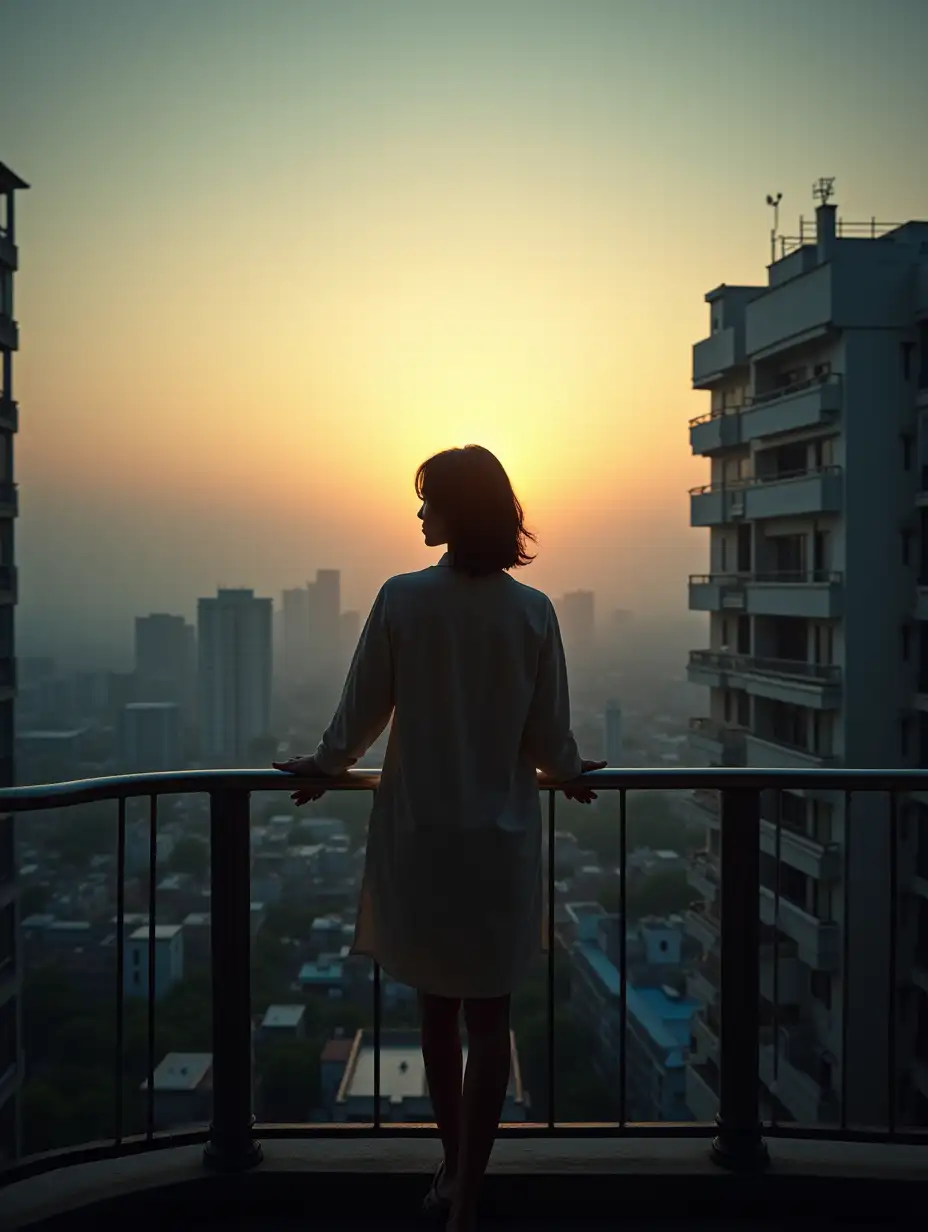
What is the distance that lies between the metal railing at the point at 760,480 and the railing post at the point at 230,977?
17810mm

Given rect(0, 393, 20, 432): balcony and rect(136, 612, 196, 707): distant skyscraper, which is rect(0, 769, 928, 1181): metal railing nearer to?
rect(136, 612, 196, 707): distant skyscraper

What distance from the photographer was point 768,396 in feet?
67.6

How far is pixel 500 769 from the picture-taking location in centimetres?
197

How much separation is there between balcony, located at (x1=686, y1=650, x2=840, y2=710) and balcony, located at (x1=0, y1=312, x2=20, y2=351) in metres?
14.7

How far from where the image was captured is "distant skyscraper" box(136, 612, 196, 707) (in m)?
11.3

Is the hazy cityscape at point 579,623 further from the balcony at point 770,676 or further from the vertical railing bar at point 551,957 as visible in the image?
the vertical railing bar at point 551,957

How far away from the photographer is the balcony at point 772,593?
736 inches

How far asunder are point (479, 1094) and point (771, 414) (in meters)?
19.7

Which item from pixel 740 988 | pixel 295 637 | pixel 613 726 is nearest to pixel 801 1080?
pixel 613 726

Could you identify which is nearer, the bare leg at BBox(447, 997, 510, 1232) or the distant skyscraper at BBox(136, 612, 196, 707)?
the bare leg at BBox(447, 997, 510, 1232)

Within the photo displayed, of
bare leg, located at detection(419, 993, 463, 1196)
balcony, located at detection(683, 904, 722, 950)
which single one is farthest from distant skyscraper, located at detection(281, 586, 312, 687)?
balcony, located at detection(683, 904, 722, 950)

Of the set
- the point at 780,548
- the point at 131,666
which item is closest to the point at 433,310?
the point at 131,666

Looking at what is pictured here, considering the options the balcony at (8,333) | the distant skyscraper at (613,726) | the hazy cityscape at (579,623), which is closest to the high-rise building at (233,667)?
the hazy cityscape at (579,623)

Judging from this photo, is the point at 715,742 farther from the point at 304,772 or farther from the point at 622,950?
the point at 304,772
